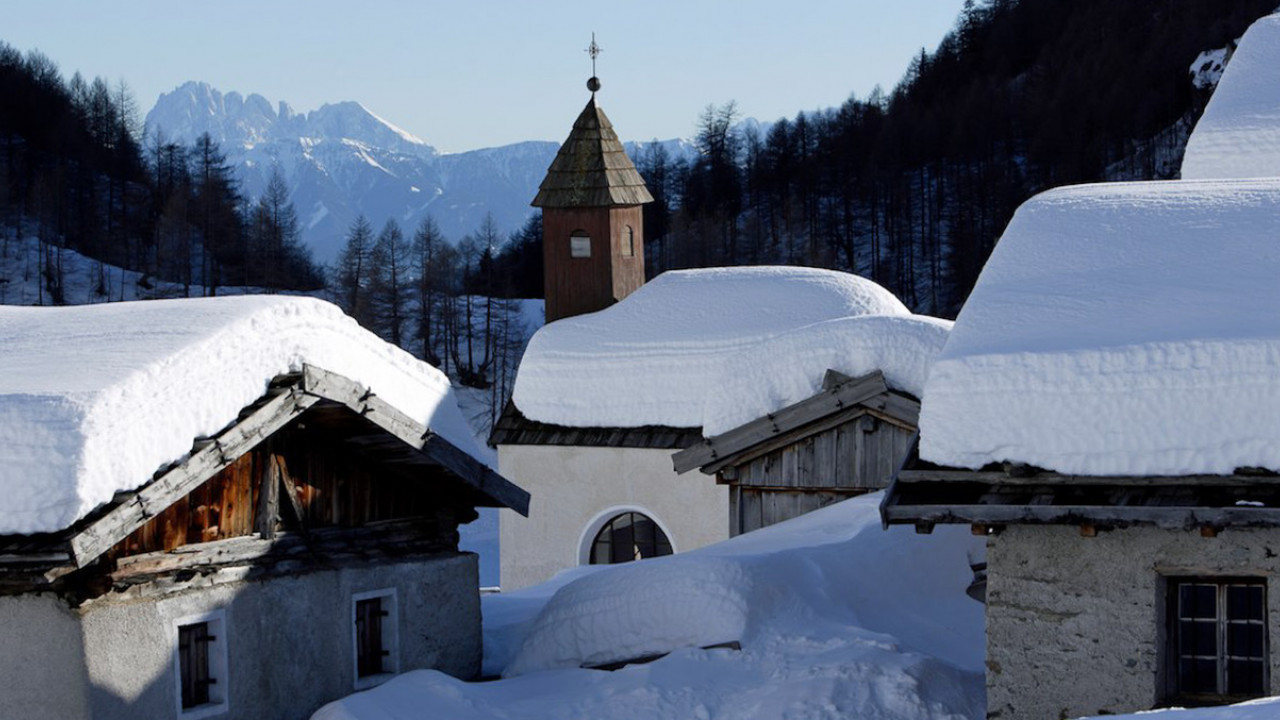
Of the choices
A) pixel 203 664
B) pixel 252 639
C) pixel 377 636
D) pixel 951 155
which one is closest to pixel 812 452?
pixel 377 636

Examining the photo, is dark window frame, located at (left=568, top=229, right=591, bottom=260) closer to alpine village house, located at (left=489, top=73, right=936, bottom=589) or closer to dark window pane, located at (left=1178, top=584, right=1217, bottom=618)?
alpine village house, located at (left=489, top=73, right=936, bottom=589)

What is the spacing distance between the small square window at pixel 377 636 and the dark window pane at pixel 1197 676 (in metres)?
6.44

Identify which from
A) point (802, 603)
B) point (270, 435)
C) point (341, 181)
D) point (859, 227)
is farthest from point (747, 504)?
point (341, 181)

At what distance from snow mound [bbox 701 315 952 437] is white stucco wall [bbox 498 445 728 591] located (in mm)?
2120

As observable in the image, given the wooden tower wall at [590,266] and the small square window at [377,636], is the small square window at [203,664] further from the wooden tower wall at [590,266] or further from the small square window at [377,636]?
the wooden tower wall at [590,266]

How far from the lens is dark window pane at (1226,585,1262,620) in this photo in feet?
33.1

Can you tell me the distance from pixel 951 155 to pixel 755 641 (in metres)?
64.5

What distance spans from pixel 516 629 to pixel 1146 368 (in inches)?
295

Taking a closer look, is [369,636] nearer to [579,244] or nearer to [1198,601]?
[1198,601]

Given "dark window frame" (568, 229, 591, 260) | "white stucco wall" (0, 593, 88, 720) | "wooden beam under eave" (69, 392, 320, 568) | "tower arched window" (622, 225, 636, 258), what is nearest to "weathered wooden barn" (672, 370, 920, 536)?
"wooden beam under eave" (69, 392, 320, 568)

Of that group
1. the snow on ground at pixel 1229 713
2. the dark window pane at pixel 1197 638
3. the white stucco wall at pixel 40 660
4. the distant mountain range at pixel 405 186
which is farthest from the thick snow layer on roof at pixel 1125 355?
the distant mountain range at pixel 405 186

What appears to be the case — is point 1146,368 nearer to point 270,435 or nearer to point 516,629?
point 270,435

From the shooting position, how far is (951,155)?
75.3 metres

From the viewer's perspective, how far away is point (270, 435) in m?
12.7
